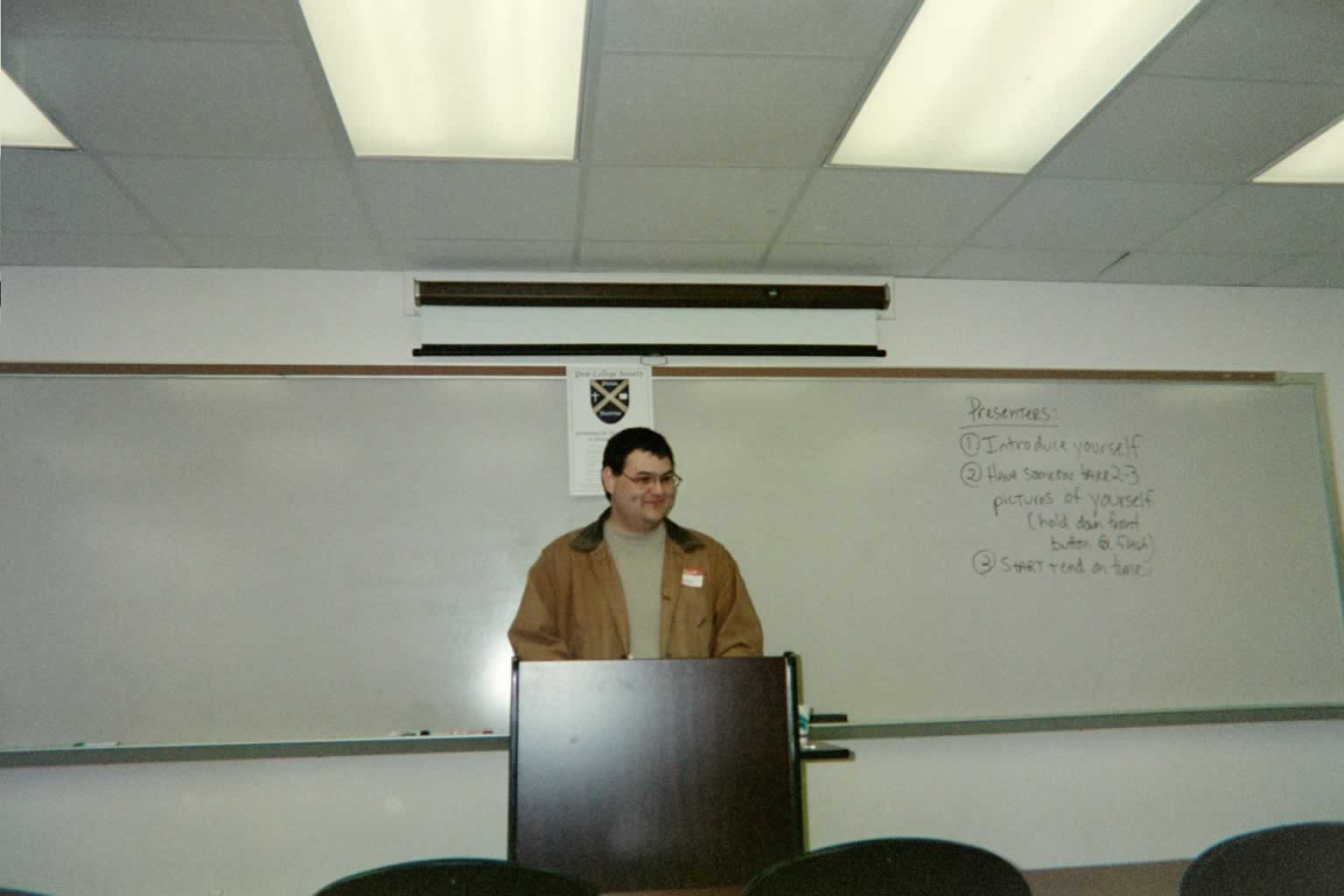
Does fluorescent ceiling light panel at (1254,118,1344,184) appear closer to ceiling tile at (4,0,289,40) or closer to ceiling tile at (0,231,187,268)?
ceiling tile at (4,0,289,40)

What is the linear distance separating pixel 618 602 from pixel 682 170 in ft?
4.26

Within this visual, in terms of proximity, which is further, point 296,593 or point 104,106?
point 296,593

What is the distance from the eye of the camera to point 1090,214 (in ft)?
10.5

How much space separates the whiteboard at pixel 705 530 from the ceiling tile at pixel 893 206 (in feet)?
1.91

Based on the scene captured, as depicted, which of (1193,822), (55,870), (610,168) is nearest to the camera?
(610,168)

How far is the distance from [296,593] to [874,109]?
2.47 metres

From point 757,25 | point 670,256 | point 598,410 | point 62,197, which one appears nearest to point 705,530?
point 598,410

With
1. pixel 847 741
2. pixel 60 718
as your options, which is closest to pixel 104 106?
pixel 60 718

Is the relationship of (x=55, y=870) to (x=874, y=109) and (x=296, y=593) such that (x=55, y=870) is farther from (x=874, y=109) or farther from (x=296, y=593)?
(x=874, y=109)

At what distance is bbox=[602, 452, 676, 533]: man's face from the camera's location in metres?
2.64

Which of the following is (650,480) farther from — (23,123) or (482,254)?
(23,123)

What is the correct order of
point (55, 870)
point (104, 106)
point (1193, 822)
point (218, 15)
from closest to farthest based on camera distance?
point (218, 15)
point (104, 106)
point (55, 870)
point (1193, 822)

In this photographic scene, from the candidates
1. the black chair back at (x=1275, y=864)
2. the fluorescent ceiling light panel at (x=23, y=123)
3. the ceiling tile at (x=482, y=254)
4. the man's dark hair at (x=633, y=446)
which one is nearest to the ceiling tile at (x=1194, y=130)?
the man's dark hair at (x=633, y=446)

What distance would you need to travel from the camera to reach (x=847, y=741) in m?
3.44
